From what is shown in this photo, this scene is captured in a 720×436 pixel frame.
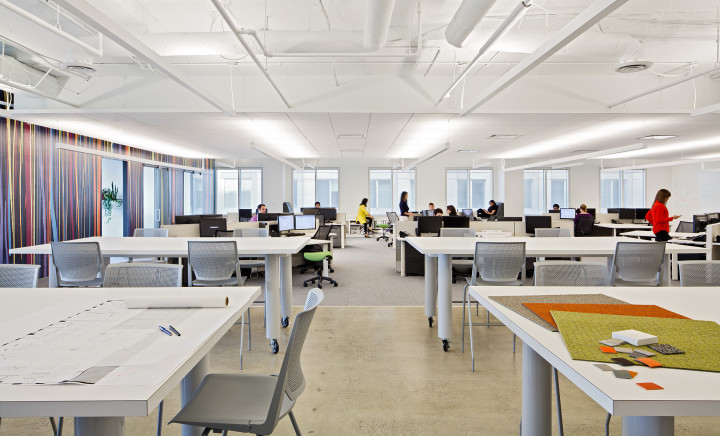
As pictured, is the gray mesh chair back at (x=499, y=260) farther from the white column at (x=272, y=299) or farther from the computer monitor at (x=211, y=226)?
the computer monitor at (x=211, y=226)

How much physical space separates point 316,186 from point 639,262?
13963mm

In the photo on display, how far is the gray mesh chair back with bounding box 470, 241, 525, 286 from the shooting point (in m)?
3.48

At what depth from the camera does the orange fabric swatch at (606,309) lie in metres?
1.54

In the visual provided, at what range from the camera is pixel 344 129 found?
8945 mm

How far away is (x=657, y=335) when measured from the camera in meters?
1.28

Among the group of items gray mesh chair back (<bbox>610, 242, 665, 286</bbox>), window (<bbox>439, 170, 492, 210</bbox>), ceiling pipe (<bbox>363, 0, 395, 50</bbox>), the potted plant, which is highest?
ceiling pipe (<bbox>363, 0, 395, 50</bbox>)

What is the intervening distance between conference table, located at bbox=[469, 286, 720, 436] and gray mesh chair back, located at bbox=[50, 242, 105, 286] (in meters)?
3.50

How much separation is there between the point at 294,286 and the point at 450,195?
11.3 meters

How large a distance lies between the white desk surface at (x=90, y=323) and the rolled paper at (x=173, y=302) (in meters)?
0.03

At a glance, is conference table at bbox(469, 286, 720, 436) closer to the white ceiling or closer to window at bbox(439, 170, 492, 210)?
the white ceiling

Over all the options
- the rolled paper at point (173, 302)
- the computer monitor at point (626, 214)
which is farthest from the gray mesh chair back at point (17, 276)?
the computer monitor at point (626, 214)

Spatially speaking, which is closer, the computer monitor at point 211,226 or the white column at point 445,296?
the white column at point 445,296

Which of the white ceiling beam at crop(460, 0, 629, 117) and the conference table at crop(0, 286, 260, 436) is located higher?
the white ceiling beam at crop(460, 0, 629, 117)

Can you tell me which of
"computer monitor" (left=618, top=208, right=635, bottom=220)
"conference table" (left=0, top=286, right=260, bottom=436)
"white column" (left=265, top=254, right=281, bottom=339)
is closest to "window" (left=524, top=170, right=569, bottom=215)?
"computer monitor" (left=618, top=208, right=635, bottom=220)
